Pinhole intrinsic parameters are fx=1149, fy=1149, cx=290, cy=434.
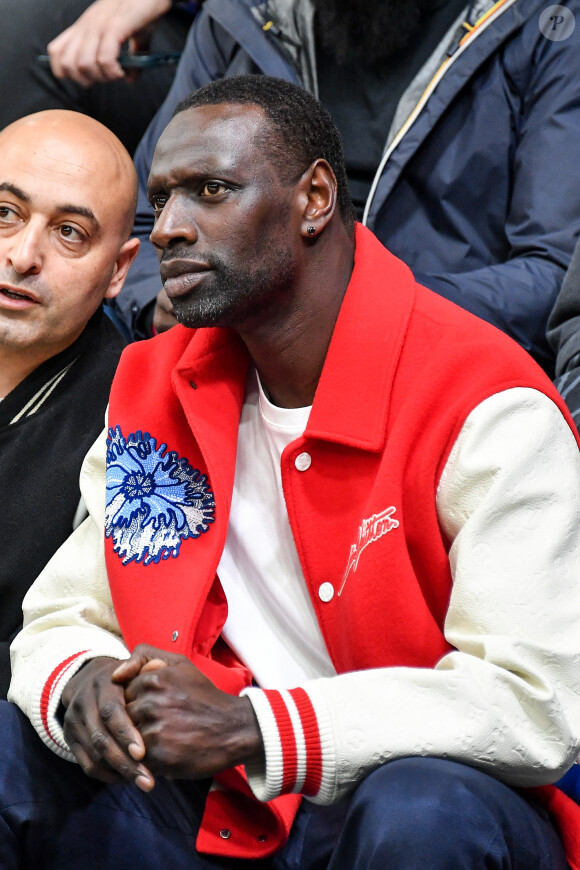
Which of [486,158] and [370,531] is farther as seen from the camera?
[486,158]

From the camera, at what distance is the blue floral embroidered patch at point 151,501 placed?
1615mm

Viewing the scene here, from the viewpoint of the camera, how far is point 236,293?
157cm

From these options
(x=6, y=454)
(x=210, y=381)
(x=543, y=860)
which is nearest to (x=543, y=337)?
(x=210, y=381)

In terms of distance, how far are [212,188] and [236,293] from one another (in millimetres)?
Answer: 149

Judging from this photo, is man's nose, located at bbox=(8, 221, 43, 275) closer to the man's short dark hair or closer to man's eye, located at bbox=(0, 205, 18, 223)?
man's eye, located at bbox=(0, 205, 18, 223)

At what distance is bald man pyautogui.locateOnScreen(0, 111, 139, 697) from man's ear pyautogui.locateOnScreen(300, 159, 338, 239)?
597mm

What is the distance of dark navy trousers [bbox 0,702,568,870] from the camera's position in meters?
1.25

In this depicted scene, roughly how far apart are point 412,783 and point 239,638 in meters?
0.46

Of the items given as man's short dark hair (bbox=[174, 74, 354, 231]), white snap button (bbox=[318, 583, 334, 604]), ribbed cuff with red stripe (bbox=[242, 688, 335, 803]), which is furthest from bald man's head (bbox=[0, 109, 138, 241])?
ribbed cuff with red stripe (bbox=[242, 688, 335, 803])

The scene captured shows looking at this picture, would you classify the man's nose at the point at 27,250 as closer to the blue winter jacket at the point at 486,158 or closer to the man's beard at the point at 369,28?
the blue winter jacket at the point at 486,158

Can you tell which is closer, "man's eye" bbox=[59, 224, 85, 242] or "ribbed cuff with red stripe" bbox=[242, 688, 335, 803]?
"ribbed cuff with red stripe" bbox=[242, 688, 335, 803]

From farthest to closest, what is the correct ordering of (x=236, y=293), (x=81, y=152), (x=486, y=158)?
1. (x=486, y=158)
2. (x=81, y=152)
3. (x=236, y=293)

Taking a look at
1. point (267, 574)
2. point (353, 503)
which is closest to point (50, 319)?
point (267, 574)

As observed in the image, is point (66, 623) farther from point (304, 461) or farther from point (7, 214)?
point (7, 214)
